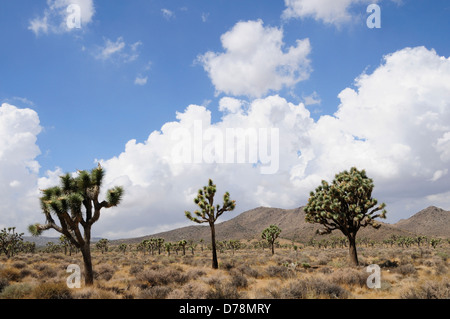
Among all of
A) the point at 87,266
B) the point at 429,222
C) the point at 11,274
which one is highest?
the point at 87,266

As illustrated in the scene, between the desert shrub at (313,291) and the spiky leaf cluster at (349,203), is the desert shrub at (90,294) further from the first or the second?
the spiky leaf cluster at (349,203)

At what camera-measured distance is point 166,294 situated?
Result: 1125 cm

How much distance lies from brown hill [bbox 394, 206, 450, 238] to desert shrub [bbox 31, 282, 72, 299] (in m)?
186

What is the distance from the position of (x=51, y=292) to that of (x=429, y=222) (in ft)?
707

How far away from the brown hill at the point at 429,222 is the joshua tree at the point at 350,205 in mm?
166246

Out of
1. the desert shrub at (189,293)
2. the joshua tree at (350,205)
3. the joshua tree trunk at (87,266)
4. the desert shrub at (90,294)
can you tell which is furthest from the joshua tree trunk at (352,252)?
the joshua tree trunk at (87,266)

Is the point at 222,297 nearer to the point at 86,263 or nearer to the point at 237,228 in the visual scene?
the point at 86,263

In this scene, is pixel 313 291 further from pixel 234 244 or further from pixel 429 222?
pixel 429 222

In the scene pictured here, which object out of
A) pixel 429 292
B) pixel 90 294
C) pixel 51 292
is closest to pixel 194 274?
pixel 90 294

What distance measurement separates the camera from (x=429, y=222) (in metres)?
168

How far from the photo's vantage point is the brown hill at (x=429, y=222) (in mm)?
153000

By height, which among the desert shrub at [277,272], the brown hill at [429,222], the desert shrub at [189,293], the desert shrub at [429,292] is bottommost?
the brown hill at [429,222]
